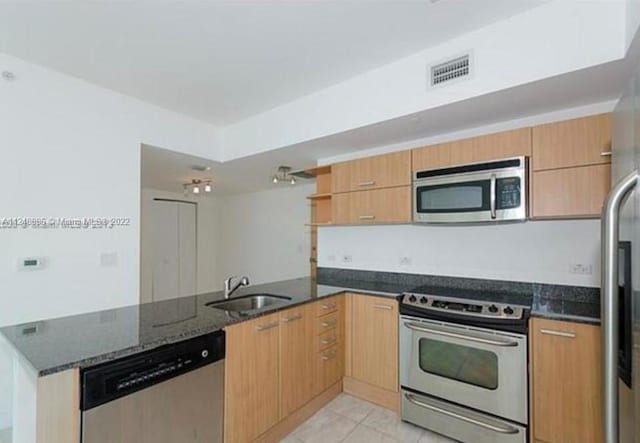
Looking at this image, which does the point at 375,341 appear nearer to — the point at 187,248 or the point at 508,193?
the point at 508,193

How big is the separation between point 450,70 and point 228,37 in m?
1.42

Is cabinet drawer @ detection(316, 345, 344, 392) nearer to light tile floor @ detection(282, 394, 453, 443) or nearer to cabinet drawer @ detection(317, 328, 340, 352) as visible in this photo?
cabinet drawer @ detection(317, 328, 340, 352)

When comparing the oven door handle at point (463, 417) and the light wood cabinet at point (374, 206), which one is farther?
the light wood cabinet at point (374, 206)

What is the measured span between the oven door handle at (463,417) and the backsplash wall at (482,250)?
1.04 m

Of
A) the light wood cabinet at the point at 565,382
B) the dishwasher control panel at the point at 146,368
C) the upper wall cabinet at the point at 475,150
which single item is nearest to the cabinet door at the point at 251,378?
the dishwasher control panel at the point at 146,368

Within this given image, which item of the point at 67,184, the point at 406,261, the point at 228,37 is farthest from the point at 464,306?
the point at 67,184

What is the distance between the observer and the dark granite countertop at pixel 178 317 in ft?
4.32

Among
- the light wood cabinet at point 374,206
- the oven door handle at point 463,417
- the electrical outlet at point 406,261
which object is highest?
the light wood cabinet at point 374,206

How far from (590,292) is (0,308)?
3.91 meters

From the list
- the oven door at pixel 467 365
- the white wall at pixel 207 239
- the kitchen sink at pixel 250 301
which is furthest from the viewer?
the white wall at pixel 207 239

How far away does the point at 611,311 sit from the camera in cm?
95

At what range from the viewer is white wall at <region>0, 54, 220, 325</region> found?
2.14m

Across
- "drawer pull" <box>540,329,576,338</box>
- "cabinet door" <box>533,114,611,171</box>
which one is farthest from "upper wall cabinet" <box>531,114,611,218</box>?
"drawer pull" <box>540,329,576,338</box>

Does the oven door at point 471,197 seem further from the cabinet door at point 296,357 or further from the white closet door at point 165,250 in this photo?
the white closet door at point 165,250
